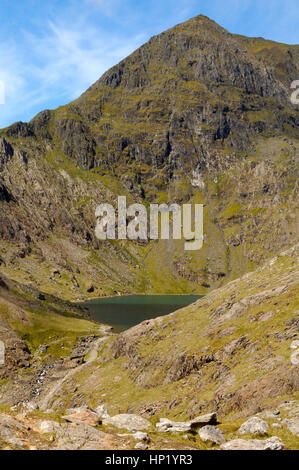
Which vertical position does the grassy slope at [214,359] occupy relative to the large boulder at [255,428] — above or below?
below

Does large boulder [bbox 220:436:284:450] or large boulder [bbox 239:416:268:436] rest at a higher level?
large boulder [bbox 220:436:284:450]

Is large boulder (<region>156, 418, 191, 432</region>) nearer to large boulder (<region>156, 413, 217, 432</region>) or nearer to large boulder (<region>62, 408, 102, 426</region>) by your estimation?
large boulder (<region>156, 413, 217, 432</region>)

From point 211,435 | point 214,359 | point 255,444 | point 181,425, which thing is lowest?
point 214,359

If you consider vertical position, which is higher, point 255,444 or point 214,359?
point 255,444

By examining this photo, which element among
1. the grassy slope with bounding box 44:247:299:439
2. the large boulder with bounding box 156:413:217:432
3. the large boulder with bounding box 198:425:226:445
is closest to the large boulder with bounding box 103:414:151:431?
the large boulder with bounding box 156:413:217:432

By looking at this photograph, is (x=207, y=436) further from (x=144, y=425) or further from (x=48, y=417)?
(x=48, y=417)

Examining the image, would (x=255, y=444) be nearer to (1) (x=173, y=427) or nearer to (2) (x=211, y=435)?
(2) (x=211, y=435)

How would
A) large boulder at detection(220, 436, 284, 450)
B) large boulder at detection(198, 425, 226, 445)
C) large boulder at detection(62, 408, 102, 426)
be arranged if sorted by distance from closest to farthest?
1. large boulder at detection(220, 436, 284, 450)
2. large boulder at detection(198, 425, 226, 445)
3. large boulder at detection(62, 408, 102, 426)

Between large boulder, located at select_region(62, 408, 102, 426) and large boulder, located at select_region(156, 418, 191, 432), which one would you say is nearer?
large boulder, located at select_region(62, 408, 102, 426)

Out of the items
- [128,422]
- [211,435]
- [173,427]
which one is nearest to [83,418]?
[128,422]

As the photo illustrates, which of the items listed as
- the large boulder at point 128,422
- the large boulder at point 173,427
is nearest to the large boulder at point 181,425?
the large boulder at point 173,427

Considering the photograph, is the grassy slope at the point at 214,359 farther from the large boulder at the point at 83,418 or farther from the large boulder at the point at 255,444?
the large boulder at the point at 83,418

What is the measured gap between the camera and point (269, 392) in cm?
3228
